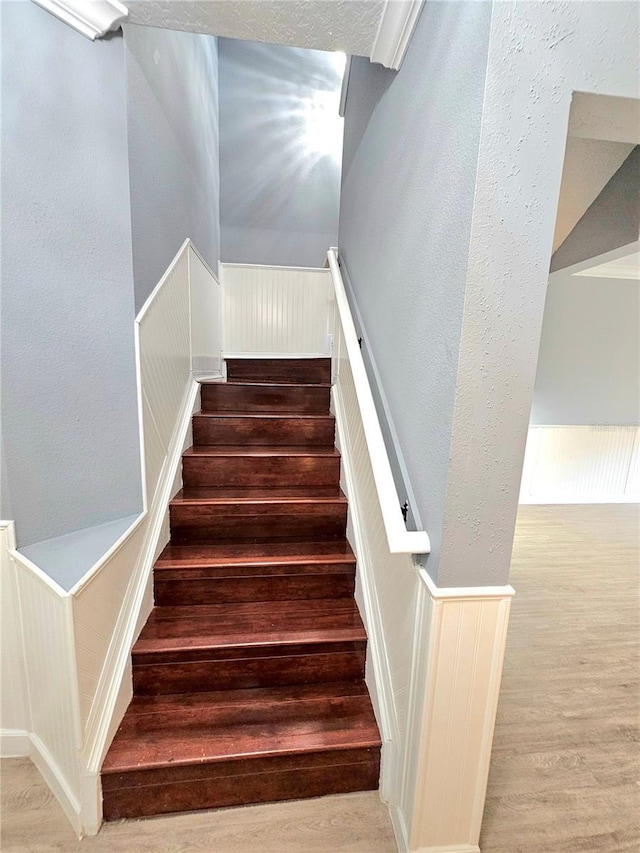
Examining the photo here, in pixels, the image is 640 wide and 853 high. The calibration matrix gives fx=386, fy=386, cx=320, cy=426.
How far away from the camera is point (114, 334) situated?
4.87 feet

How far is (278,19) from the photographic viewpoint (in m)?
1.17

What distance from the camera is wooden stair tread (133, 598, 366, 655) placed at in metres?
1.50

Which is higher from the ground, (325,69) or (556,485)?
(325,69)

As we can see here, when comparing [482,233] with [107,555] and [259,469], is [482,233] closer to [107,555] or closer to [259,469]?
[107,555]

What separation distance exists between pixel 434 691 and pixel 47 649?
122 cm

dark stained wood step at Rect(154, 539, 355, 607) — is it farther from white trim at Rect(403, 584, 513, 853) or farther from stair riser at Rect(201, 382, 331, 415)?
stair riser at Rect(201, 382, 331, 415)

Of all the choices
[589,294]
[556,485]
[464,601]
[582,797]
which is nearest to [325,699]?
[464,601]

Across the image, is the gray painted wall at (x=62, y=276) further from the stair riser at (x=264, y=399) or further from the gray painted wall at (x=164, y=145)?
the stair riser at (x=264, y=399)

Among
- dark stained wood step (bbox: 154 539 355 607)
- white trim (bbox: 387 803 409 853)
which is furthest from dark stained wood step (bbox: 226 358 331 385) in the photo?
white trim (bbox: 387 803 409 853)

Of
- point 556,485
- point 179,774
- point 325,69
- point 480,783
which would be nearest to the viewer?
point 480,783

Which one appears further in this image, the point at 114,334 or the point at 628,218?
the point at 628,218

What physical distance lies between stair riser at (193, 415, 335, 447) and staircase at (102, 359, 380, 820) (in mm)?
129

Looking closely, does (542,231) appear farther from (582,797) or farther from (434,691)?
(582,797)

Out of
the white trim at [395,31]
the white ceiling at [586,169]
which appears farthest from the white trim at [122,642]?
the white ceiling at [586,169]
